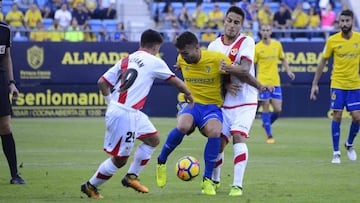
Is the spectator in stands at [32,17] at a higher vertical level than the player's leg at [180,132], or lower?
lower

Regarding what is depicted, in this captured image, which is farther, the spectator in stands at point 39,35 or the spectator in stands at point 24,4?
the spectator in stands at point 24,4

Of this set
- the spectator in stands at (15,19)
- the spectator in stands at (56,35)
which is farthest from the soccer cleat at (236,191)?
the spectator in stands at (15,19)

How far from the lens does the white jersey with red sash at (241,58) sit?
37.7 feet

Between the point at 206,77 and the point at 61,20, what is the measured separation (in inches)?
732

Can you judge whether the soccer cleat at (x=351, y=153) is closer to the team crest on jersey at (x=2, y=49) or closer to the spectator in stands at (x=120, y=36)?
the team crest on jersey at (x=2, y=49)

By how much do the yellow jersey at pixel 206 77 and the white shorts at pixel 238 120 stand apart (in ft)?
0.71

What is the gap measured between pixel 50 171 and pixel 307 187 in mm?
4259

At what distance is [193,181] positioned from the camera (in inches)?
519

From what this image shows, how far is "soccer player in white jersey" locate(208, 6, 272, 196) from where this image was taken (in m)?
11.3

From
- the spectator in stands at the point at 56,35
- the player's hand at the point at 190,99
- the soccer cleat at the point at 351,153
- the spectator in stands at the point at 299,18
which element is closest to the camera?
the player's hand at the point at 190,99

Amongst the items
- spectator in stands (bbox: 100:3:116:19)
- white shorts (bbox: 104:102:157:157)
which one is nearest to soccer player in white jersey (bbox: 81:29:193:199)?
white shorts (bbox: 104:102:157:157)

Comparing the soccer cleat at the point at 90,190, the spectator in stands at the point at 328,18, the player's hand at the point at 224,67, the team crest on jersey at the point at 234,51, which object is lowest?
the spectator in stands at the point at 328,18

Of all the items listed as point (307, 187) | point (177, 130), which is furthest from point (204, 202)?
point (307, 187)

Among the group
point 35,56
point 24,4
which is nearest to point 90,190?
point 35,56
